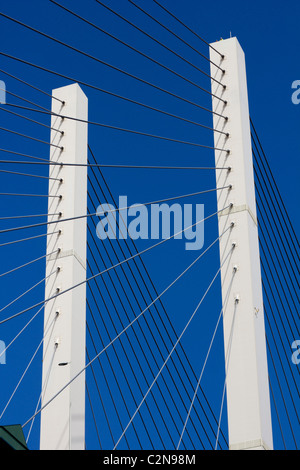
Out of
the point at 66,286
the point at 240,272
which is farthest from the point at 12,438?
the point at 66,286

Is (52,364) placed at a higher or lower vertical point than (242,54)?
lower

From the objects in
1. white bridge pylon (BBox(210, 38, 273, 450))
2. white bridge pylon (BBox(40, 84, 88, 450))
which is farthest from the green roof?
white bridge pylon (BBox(40, 84, 88, 450))

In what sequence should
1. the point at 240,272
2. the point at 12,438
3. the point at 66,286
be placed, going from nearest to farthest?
the point at 12,438, the point at 240,272, the point at 66,286

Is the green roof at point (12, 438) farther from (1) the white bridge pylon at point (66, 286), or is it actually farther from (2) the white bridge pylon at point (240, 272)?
(1) the white bridge pylon at point (66, 286)

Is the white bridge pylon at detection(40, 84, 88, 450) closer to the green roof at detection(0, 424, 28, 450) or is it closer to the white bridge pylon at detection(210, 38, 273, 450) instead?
the white bridge pylon at detection(210, 38, 273, 450)

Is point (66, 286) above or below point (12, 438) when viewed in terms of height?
above

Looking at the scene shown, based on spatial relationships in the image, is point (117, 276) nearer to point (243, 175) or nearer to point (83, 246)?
point (83, 246)

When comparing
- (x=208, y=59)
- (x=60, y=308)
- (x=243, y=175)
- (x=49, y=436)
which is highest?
(x=208, y=59)

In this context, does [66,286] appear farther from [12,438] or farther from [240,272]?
[12,438]

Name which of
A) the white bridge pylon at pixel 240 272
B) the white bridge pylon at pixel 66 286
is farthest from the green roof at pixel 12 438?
the white bridge pylon at pixel 66 286

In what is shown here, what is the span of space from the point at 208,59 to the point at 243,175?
172 centimetres

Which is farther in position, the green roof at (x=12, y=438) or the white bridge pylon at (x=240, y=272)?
the white bridge pylon at (x=240, y=272)

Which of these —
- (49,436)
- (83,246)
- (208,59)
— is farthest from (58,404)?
(208,59)

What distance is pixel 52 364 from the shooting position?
47.1 ft
